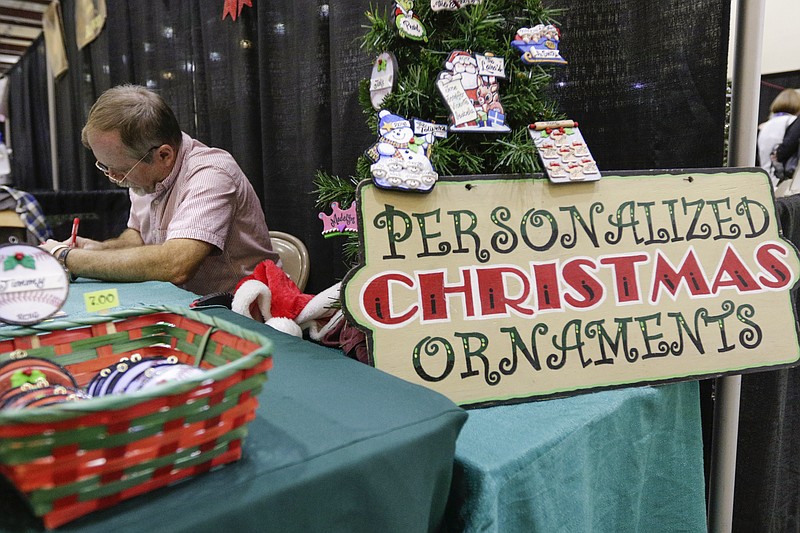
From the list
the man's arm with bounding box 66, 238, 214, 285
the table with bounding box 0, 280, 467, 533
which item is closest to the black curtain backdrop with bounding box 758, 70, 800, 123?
the man's arm with bounding box 66, 238, 214, 285

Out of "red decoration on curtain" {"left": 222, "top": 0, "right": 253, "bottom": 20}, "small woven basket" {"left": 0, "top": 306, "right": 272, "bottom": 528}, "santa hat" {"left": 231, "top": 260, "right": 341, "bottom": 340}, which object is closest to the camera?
"small woven basket" {"left": 0, "top": 306, "right": 272, "bottom": 528}

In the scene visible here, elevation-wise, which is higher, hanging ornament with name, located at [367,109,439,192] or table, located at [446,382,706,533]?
hanging ornament with name, located at [367,109,439,192]

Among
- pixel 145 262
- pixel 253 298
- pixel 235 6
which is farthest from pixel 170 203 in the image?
pixel 235 6

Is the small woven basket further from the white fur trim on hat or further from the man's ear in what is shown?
the man's ear

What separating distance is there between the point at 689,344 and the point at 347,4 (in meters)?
1.46

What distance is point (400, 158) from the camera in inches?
31.2

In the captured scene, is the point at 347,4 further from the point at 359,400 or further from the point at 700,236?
the point at 359,400

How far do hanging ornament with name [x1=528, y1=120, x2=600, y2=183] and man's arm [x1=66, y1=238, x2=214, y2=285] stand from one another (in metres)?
0.99

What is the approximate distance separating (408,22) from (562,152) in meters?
0.31

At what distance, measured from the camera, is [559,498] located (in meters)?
0.71

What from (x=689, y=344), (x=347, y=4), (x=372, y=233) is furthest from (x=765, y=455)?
(x=347, y=4)

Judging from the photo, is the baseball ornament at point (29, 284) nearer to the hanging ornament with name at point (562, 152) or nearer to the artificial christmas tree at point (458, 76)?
the artificial christmas tree at point (458, 76)

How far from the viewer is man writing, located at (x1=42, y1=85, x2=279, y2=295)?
1476mm

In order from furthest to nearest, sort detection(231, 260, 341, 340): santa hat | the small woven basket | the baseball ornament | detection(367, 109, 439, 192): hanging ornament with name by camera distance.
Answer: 1. detection(231, 260, 341, 340): santa hat
2. detection(367, 109, 439, 192): hanging ornament with name
3. the baseball ornament
4. the small woven basket
